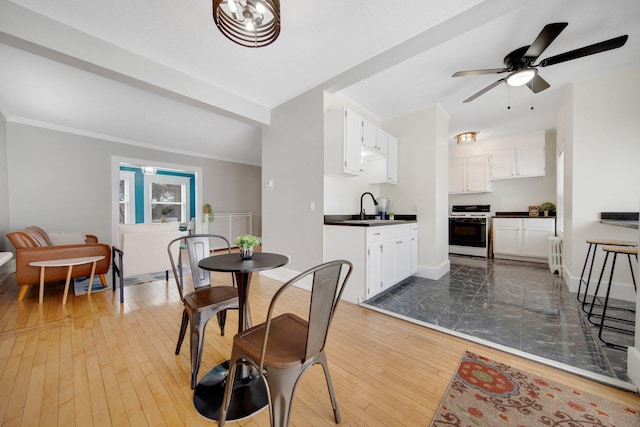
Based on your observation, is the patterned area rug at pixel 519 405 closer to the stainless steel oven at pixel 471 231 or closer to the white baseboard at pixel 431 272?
the white baseboard at pixel 431 272

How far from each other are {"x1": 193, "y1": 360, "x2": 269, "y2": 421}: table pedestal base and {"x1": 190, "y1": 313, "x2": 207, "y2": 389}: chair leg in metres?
0.09

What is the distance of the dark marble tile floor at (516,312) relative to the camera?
1.73m

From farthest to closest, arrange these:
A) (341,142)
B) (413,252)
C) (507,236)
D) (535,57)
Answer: (507,236) → (413,252) → (341,142) → (535,57)

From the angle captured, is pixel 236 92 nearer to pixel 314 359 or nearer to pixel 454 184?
pixel 314 359

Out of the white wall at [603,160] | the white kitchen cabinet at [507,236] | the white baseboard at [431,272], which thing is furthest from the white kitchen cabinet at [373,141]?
the white kitchen cabinet at [507,236]

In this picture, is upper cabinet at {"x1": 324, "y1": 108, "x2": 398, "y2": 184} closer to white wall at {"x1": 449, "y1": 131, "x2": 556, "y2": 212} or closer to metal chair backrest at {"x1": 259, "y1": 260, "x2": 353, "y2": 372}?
metal chair backrest at {"x1": 259, "y1": 260, "x2": 353, "y2": 372}

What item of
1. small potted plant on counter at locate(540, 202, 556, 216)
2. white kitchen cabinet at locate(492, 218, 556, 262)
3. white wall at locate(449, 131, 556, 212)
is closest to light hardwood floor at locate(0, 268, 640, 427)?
white kitchen cabinet at locate(492, 218, 556, 262)

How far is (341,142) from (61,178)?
5.34 m

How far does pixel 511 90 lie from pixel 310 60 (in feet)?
9.37

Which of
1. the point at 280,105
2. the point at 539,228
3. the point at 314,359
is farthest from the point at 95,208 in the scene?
the point at 539,228

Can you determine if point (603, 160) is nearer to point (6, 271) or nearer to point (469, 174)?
point (469, 174)

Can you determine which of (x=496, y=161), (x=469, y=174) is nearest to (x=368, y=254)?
(x=469, y=174)

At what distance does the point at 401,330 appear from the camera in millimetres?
2107

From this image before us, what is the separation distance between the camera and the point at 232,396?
4.41ft
